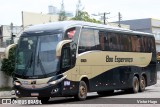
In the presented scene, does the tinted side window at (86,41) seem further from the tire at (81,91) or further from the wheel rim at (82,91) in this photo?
the wheel rim at (82,91)

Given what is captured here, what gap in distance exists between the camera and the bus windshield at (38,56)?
1911 cm

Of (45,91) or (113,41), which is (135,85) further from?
(45,91)

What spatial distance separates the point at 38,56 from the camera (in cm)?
1939

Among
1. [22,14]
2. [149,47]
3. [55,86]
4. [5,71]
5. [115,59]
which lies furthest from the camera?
[22,14]

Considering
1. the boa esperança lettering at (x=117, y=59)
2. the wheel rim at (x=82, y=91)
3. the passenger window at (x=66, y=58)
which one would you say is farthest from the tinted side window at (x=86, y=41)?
the boa esperança lettering at (x=117, y=59)

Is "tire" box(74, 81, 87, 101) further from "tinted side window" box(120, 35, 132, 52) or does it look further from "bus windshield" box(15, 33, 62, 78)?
"tinted side window" box(120, 35, 132, 52)

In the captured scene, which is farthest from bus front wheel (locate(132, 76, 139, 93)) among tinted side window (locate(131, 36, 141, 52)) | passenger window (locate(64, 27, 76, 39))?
passenger window (locate(64, 27, 76, 39))

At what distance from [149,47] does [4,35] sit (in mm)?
43775

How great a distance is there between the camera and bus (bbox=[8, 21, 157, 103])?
1909 cm

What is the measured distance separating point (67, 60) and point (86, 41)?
6.62 ft

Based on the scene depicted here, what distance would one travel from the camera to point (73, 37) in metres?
20.1

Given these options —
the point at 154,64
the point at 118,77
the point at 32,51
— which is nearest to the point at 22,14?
the point at 154,64

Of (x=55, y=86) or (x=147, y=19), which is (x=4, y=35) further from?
(x=55, y=86)

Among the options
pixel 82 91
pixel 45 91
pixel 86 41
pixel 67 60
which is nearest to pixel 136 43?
pixel 86 41
